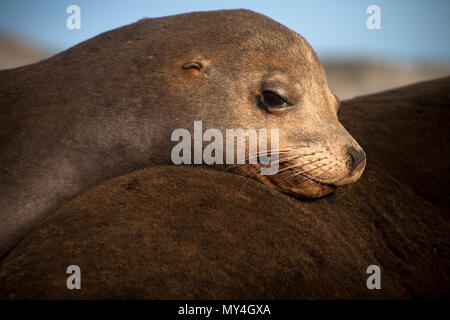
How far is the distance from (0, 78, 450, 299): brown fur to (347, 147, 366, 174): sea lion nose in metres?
0.21

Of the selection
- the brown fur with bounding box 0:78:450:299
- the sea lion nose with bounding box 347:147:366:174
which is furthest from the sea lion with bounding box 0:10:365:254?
the brown fur with bounding box 0:78:450:299

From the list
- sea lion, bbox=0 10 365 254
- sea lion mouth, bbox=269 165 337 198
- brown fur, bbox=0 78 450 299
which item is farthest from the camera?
sea lion mouth, bbox=269 165 337 198

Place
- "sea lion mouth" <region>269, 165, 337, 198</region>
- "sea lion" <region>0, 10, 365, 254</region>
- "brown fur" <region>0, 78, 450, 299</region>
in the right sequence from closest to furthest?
"brown fur" <region>0, 78, 450, 299</region>
"sea lion" <region>0, 10, 365, 254</region>
"sea lion mouth" <region>269, 165, 337, 198</region>

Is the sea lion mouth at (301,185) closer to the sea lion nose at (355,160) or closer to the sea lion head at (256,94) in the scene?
the sea lion head at (256,94)

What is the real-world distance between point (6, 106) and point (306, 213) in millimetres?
1786

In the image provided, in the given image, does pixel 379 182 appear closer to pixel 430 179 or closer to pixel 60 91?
pixel 430 179

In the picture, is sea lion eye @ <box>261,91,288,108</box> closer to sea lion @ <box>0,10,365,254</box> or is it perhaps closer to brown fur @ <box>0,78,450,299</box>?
sea lion @ <box>0,10,365,254</box>

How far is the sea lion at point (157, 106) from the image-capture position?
1.98 metres

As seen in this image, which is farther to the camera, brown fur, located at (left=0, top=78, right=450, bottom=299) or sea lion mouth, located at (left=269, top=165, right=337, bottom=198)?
sea lion mouth, located at (left=269, top=165, right=337, bottom=198)

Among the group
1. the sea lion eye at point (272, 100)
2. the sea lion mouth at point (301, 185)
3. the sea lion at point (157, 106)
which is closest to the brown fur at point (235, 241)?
the sea lion mouth at point (301, 185)

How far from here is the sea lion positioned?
198cm

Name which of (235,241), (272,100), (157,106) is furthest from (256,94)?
(235,241)

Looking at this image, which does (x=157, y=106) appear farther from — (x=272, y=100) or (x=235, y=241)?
(x=235, y=241)
